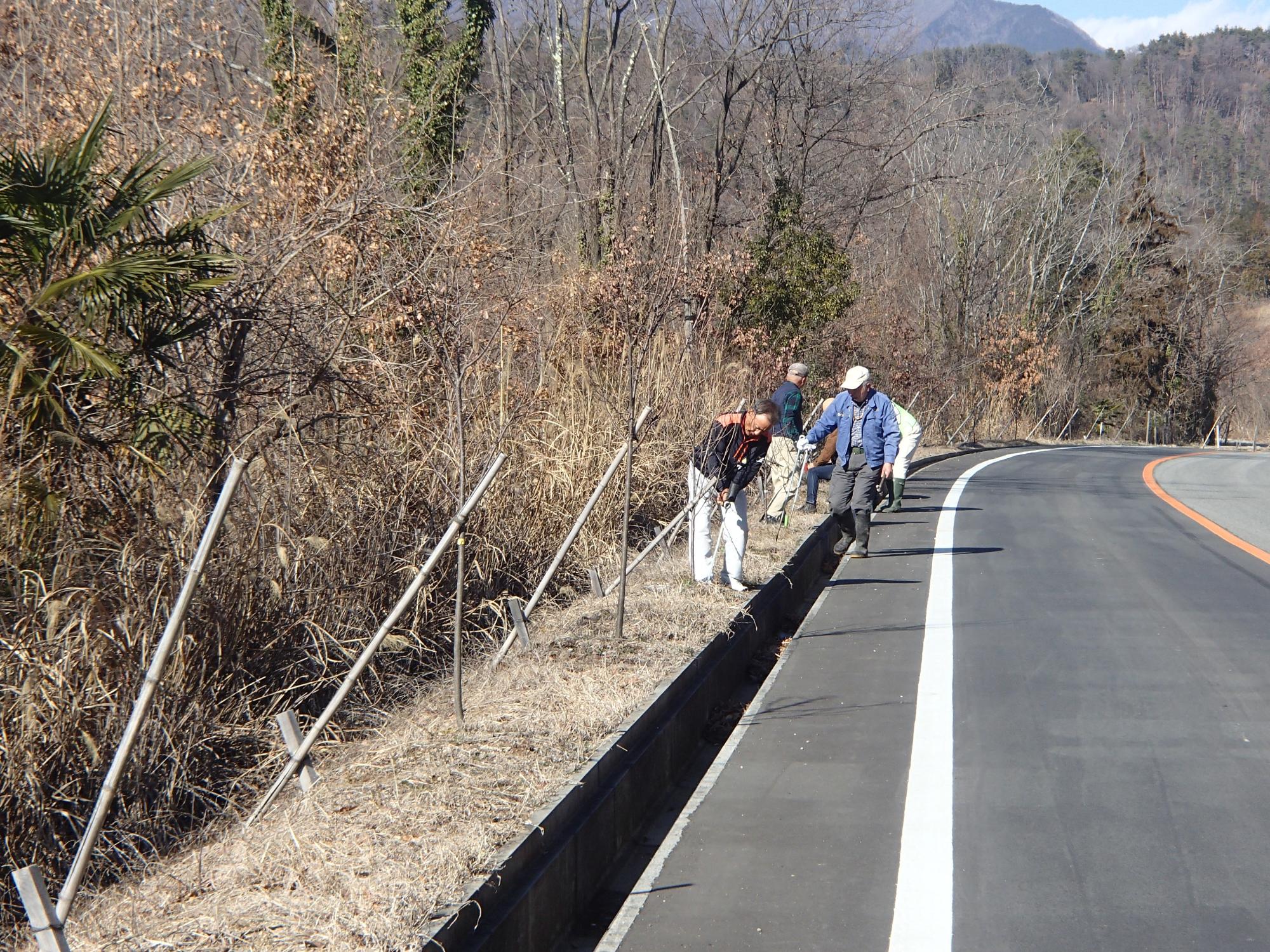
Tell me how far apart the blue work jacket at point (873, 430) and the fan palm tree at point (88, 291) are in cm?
701

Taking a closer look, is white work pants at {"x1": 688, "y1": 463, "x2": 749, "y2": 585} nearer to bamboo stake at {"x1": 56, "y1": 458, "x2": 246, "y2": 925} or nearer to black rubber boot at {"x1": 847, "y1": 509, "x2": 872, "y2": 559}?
black rubber boot at {"x1": 847, "y1": 509, "x2": 872, "y2": 559}

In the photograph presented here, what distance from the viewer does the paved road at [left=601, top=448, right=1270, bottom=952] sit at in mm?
4250

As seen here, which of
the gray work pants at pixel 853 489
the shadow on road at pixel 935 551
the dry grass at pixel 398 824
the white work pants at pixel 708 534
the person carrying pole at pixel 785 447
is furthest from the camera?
the person carrying pole at pixel 785 447

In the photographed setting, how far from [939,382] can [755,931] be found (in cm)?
3163

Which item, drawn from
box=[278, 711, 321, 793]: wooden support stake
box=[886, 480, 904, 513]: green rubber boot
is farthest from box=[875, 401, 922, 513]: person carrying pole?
box=[278, 711, 321, 793]: wooden support stake

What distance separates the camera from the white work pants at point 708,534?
877 centimetres

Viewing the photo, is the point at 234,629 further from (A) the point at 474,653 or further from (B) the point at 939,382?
(B) the point at 939,382

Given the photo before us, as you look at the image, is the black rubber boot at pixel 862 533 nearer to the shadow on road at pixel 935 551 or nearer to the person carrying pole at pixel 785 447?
the shadow on road at pixel 935 551

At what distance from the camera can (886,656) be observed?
7.96 metres

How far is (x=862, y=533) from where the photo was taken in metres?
11.9

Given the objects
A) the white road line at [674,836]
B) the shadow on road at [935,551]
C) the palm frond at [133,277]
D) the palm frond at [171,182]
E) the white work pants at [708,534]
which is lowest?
the white road line at [674,836]

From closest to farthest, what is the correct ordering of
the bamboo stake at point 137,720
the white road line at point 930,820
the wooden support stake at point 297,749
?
the bamboo stake at point 137,720, the white road line at point 930,820, the wooden support stake at point 297,749

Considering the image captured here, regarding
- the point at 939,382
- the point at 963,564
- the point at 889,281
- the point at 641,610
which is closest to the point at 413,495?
the point at 641,610

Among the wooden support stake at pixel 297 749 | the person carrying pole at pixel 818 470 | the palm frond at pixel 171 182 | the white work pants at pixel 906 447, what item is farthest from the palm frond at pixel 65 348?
the person carrying pole at pixel 818 470
